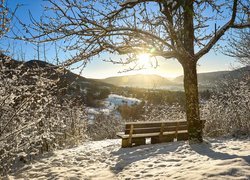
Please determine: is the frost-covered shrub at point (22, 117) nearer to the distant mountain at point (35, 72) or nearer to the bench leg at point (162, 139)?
the distant mountain at point (35, 72)

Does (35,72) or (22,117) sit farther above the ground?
(35,72)

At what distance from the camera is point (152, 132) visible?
35.2 ft

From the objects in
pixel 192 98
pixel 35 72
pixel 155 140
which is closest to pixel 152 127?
pixel 155 140

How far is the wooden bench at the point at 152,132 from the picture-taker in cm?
1026

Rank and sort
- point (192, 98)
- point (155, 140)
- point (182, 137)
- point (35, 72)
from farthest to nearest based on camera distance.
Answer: point (182, 137) < point (155, 140) < point (192, 98) < point (35, 72)

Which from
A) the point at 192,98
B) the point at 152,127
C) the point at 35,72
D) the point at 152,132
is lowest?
the point at 152,132

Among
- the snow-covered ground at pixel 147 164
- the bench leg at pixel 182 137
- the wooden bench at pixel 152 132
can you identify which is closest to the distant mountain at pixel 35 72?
the snow-covered ground at pixel 147 164

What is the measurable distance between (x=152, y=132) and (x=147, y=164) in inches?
144

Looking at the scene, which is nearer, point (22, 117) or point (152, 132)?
point (22, 117)

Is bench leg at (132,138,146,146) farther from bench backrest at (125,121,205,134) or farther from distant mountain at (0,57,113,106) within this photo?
distant mountain at (0,57,113,106)

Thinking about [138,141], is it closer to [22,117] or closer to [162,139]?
[162,139]

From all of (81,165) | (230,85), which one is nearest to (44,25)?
(81,165)

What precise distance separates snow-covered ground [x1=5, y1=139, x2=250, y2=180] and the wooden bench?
0.59 metres

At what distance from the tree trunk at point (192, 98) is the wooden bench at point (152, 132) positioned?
195cm
